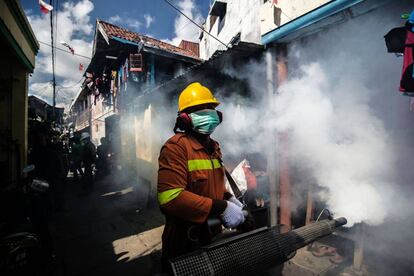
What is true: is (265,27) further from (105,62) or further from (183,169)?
(105,62)

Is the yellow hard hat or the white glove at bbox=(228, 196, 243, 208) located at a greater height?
the yellow hard hat

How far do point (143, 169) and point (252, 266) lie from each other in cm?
1015

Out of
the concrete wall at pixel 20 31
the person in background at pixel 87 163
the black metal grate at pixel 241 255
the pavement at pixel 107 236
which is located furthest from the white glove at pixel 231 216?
the person in background at pixel 87 163

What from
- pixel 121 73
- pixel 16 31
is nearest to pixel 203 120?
pixel 16 31

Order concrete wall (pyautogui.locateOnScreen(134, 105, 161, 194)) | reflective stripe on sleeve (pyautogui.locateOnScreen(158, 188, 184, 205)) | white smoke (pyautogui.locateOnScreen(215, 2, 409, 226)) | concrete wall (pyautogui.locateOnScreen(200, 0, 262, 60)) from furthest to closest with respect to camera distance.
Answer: concrete wall (pyautogui.locateOnScreen(200, 0, 262, 60)) < concrete wall (pyautogui.locateOnScreen(134, 105, 161, 194)) < white smoke (pyautogui.locateOnScreen(215, 2, 409, 226)) < reflective stripe on sleeve (pyautogui.locateOnScreen(158, 188, 184, 205))

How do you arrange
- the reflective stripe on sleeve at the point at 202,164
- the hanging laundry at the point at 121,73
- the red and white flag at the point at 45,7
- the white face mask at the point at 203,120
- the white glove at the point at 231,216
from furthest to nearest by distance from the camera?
the hanging laundry at the point at 121,73
the red and white flag at the point at 45,7
the white face mask at the point at 203,120
the reflective stripe on sleeve at the point at 202,164
the white glove at the point at 231,216

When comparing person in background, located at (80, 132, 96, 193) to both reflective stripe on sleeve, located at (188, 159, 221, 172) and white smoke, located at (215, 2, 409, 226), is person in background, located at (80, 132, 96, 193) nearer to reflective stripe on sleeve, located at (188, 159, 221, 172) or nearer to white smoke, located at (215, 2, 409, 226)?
white smoke, located at (215, 2, 409, 226)

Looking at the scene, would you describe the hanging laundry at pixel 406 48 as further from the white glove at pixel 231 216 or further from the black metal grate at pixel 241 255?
the white glove at pixel 231 216

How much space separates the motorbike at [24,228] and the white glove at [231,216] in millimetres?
3398

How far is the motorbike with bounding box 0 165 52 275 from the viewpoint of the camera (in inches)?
136

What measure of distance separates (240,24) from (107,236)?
11.7 meters

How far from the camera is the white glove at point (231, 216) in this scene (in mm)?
2006

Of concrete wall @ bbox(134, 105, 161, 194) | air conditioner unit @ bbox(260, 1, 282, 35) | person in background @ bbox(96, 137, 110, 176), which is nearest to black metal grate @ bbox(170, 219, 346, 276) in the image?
concrete wall @ bbox(134, 105, 161, 194)

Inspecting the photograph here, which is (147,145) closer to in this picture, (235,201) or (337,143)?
(337,143)
